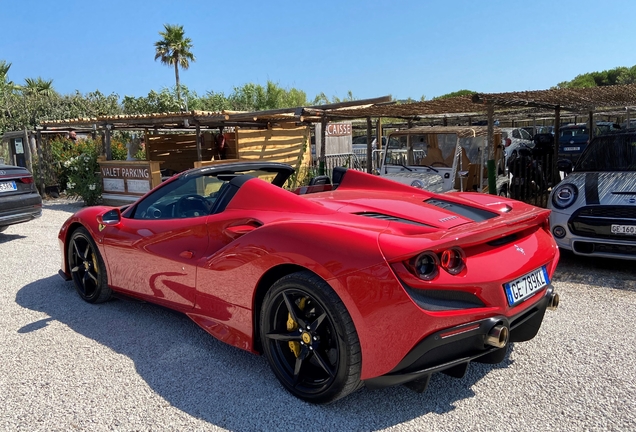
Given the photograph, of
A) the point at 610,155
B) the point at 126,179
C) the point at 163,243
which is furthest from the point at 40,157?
the point at 610,155

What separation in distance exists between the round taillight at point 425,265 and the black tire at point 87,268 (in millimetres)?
3143

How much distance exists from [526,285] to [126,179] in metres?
11.0

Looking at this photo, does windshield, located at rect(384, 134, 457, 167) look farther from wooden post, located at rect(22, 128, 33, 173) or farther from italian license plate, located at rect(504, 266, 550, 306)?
wooden post, located at rect(22, 128, 33, 173)

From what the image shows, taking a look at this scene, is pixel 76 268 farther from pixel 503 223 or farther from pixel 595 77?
pixel 595 77

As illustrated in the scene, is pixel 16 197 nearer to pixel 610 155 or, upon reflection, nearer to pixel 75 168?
pixel 75 168

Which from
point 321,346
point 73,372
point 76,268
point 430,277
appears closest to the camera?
point 430,277

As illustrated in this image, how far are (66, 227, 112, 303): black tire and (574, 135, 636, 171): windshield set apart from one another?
19.1 feet

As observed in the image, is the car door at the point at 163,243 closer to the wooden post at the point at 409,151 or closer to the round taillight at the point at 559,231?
the round taillight at the point at 559,231

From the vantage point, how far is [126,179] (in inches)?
472

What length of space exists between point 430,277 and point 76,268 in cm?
378

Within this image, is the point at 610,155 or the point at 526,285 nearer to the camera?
the point at 526,285

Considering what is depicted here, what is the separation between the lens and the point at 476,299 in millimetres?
2500

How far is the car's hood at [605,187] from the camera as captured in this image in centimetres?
525

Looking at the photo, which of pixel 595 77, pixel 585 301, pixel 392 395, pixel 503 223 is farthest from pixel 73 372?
pixel 595 77
